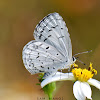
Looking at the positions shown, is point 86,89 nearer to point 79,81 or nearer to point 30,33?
point 79,81

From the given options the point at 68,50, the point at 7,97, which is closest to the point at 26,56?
the point at 68,50

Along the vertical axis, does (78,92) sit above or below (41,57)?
below

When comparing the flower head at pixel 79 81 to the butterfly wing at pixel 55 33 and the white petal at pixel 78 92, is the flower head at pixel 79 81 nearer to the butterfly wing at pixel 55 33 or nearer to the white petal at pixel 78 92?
the white petal at pixel 78 92

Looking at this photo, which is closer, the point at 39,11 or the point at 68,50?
the point at 68,50

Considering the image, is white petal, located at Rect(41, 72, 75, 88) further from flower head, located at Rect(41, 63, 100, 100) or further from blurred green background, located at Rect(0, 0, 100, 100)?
blurred green background, located at Rect(0, 0, 100, 100)

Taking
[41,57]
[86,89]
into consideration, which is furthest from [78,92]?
[41,57]

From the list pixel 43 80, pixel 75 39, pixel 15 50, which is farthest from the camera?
pixel 75 39

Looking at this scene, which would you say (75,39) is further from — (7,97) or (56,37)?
(56,37)
